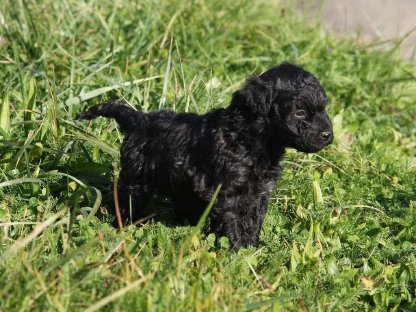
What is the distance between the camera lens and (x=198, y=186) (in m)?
4.38

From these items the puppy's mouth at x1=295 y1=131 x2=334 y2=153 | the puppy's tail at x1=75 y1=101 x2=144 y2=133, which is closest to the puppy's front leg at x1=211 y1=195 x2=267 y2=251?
the puppy's mouth at x1=295 y1=131 x2=334 y2=153

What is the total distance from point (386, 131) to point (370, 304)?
2943mm

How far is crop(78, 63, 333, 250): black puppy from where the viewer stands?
13.8 ft

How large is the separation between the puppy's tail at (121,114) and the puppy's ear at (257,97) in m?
0.75

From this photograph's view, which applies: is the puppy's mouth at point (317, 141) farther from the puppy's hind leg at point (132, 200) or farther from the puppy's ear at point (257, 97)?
the puppy's hind leg at point (132, 200)

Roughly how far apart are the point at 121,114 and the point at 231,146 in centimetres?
83

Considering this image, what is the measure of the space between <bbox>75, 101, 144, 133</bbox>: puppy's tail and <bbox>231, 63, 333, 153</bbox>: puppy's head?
A: 80cm

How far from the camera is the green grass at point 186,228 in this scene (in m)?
3.49

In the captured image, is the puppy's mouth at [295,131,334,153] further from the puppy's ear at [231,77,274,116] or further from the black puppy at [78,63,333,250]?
the puppy's ear at [231,77,274,116]

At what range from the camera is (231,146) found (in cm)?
432

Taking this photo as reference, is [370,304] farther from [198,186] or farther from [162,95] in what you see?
[162,95]

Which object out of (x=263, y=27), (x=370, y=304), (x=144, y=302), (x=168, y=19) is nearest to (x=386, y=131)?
(x=263, y=27)

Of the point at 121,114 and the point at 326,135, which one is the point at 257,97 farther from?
the point at 121,114

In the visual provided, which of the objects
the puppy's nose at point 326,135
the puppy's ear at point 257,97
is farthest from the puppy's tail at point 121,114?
the puppy's nose at point 326,135
